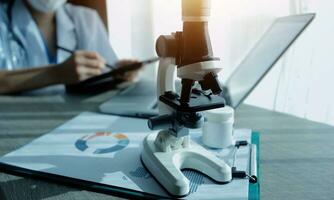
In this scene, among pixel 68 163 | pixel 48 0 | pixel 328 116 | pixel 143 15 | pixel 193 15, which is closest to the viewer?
pixel 193 15

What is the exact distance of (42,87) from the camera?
1.09 metres

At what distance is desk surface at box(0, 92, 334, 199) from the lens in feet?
1.62

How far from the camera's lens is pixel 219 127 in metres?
0.62

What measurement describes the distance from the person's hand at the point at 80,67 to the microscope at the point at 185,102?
1.73ft

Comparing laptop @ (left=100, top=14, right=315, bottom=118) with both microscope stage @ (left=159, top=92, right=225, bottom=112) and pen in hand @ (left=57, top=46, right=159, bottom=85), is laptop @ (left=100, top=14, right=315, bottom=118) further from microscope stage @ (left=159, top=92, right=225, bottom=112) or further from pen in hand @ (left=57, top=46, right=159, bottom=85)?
microscope stage @ (left=159, top=92, right=225, bottom=112)

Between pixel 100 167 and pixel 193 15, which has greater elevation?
pixel 193 15

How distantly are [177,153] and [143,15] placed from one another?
45.6 inches

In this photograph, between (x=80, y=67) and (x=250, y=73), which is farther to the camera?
(x=80, y=67)

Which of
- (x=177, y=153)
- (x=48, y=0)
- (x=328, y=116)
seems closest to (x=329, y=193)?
(x=177, y=153)

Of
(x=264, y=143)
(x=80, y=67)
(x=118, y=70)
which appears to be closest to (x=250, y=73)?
(x=264, y=143)

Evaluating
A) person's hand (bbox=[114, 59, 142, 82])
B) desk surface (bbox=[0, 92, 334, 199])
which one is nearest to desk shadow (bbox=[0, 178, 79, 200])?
desk surface (bbox=[0, 92, 334, 199])

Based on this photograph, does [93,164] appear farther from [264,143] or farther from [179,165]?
[264,143]

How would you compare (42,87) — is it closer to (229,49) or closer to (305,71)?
(229,49)

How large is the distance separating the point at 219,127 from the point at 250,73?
0.32 m
